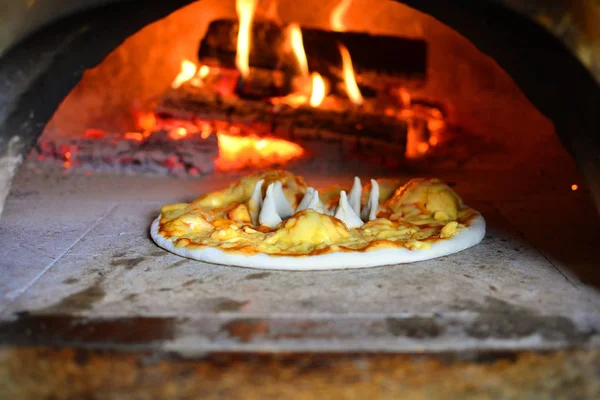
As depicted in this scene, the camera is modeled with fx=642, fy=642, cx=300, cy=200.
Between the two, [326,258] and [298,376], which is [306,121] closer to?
[326,258]

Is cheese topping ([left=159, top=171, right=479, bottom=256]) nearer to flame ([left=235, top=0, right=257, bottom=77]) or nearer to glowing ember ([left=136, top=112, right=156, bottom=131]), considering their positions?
flame ([left=235, top=0, right=257, bottom=77])

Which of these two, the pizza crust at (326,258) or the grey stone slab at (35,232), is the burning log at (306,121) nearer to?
the grey stone slab at (35,232)

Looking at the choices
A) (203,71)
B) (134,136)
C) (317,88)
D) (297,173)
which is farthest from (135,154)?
(317,88)

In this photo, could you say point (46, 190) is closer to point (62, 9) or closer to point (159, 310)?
point (62, 9)

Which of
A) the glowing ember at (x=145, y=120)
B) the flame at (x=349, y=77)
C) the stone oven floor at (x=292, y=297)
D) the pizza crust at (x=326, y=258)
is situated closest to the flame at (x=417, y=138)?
the flame at (x=349, y=77)

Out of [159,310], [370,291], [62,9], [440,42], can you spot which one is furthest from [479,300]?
[440,42]

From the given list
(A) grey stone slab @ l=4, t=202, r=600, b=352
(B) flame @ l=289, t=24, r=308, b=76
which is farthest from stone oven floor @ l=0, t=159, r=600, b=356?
(B) flame @ l=289, t=24, r=308, b=76
